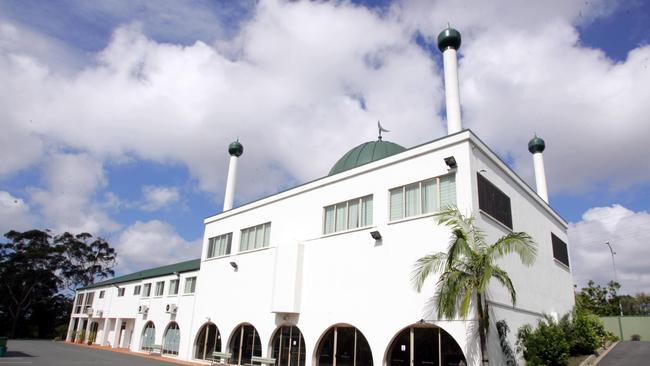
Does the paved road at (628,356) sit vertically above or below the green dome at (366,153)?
below

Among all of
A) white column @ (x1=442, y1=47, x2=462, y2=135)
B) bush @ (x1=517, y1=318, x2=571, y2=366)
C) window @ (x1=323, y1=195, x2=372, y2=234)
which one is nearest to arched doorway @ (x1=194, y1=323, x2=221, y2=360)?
window @ (x1=323, y1=195, x2=372, y2=234)

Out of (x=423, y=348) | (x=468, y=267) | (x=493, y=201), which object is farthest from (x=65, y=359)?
(x=493, y=201)

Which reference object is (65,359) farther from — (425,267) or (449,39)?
(449,39)

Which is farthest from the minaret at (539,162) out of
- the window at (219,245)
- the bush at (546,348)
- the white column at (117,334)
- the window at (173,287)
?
the white column at (117,334)

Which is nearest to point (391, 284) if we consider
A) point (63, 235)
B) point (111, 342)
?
point (111, 342)

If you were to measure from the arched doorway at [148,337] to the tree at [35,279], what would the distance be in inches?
1183

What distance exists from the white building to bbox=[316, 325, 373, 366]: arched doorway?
50mm

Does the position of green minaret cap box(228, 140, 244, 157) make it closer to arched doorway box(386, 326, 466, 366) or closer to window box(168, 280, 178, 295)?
window box(168, 280, 178, 295)

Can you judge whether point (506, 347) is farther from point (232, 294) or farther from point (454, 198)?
point (232, 294)

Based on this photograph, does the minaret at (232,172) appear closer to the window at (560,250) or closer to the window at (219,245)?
the window at (219,245)

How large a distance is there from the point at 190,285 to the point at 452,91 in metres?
20.5

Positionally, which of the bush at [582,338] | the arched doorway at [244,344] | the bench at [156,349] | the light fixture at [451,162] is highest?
the light fixture at [451,162]

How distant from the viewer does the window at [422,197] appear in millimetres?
15414

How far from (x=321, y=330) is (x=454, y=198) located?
24.8ft
